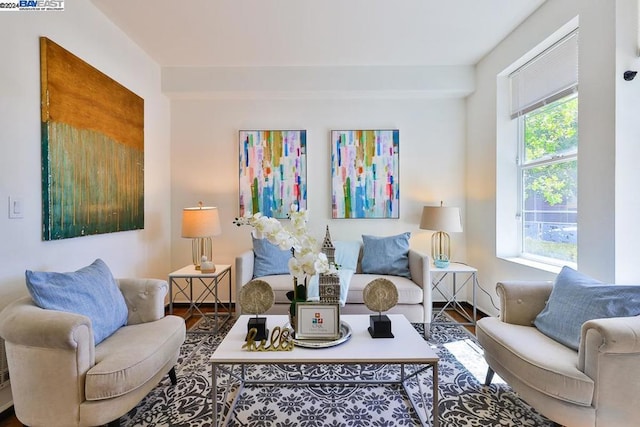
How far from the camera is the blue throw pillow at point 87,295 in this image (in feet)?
5.16

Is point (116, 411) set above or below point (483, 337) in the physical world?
below

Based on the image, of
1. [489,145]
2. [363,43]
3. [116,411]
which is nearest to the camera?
[116,411]

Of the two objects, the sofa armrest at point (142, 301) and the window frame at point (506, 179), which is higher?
the window frame at point (506, 179)

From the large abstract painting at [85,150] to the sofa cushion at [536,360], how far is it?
2860mm

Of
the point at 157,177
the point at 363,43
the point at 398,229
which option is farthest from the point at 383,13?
the point at 157,177

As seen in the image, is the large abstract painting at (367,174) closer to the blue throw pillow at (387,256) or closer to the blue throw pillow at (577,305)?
the blue throw pillow at (387,256)

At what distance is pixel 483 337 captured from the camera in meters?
1.90

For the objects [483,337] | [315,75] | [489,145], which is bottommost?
[483,337]

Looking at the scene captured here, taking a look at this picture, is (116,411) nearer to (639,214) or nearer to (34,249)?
(34,249)

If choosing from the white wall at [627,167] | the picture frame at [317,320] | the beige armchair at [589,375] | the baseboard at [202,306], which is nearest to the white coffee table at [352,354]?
the picture frame at [317,320]

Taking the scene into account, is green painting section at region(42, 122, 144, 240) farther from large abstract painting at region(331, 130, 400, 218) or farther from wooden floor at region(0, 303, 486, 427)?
large abstract painting at region(331, 130, 400, 218)

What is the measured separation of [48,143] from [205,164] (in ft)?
5.69

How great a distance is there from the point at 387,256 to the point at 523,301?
1351 millimetres

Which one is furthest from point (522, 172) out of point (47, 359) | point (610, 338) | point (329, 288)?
point (47, 359)
